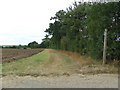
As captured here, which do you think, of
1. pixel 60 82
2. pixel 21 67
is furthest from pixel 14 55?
pixel 60 82

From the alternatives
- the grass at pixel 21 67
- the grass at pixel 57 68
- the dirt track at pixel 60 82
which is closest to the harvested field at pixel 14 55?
the grass at pixel 21 67

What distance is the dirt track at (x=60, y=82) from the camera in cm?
786

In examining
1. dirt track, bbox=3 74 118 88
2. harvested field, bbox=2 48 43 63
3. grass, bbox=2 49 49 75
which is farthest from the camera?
harvested field, bbox=2 48 43 63

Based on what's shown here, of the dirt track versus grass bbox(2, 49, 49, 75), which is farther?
grass bbox(2, 49, 49, 75)

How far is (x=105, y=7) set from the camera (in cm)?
1432

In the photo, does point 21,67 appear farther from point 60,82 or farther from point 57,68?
point 60,82

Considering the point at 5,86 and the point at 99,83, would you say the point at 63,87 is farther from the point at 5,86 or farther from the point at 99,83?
the point at 5,86

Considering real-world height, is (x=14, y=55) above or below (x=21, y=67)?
above

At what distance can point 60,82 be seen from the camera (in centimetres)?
846

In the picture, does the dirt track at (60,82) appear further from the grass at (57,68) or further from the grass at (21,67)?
the grass at (21,67)

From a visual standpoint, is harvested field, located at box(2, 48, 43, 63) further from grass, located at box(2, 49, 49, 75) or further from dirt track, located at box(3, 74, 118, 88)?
dirt track, located at box(3, 74, 118, 88)

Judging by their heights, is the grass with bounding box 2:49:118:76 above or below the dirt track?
above

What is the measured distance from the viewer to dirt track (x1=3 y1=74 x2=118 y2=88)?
7863 millimetres

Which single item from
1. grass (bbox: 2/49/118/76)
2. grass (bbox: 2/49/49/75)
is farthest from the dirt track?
grass (bbox: 2/49/49/75)
